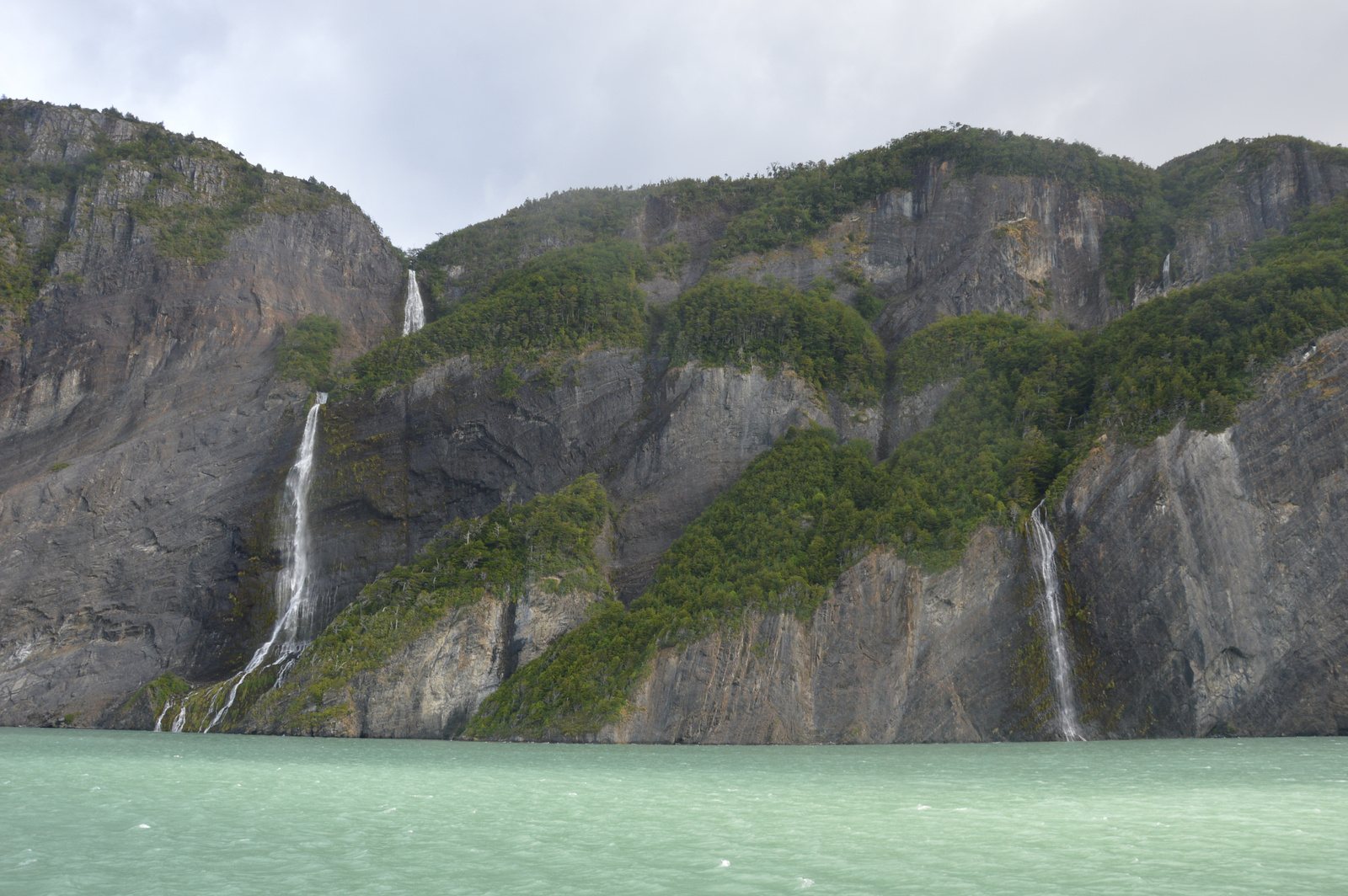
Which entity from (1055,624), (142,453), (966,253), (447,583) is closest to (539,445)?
(447,583)

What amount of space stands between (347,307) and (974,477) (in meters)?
49.8

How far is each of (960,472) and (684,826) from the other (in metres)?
31.0

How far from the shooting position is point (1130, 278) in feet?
194

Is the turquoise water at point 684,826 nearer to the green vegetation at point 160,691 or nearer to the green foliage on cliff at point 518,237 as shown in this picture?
the green vegetation at point 160,691

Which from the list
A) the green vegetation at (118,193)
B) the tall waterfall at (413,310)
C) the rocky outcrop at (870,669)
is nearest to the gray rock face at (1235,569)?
the rocky outcrop at (870,669)

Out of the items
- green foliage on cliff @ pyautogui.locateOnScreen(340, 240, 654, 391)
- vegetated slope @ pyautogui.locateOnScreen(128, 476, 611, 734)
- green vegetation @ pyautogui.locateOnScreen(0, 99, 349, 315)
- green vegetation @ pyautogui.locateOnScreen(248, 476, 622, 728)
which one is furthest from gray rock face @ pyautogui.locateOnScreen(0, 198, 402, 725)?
green vegetation @ pyautogui.locateOnScreen(248, 476, 622, 728)

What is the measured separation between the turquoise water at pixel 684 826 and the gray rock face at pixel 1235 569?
856 centimetres

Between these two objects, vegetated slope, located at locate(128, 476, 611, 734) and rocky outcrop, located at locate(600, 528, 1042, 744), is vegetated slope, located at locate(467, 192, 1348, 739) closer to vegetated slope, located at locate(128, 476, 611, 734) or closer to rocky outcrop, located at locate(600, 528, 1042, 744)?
rocky outcrop, located at locate(600, 528, 1042, 744)

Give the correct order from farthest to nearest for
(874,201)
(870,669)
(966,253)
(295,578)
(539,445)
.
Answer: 1. (874,201)
2. (966,253)
3. (539,445)
4. (295,578)
5. (870,669)

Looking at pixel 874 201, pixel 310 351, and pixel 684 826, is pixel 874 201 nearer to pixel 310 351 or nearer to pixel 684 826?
pixel 310 351

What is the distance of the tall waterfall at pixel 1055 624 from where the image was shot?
115 feet

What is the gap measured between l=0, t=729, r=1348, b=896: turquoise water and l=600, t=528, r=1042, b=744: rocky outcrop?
407 inches

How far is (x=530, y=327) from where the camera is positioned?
60.1m

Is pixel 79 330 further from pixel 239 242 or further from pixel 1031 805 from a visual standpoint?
pixel 1031 805
